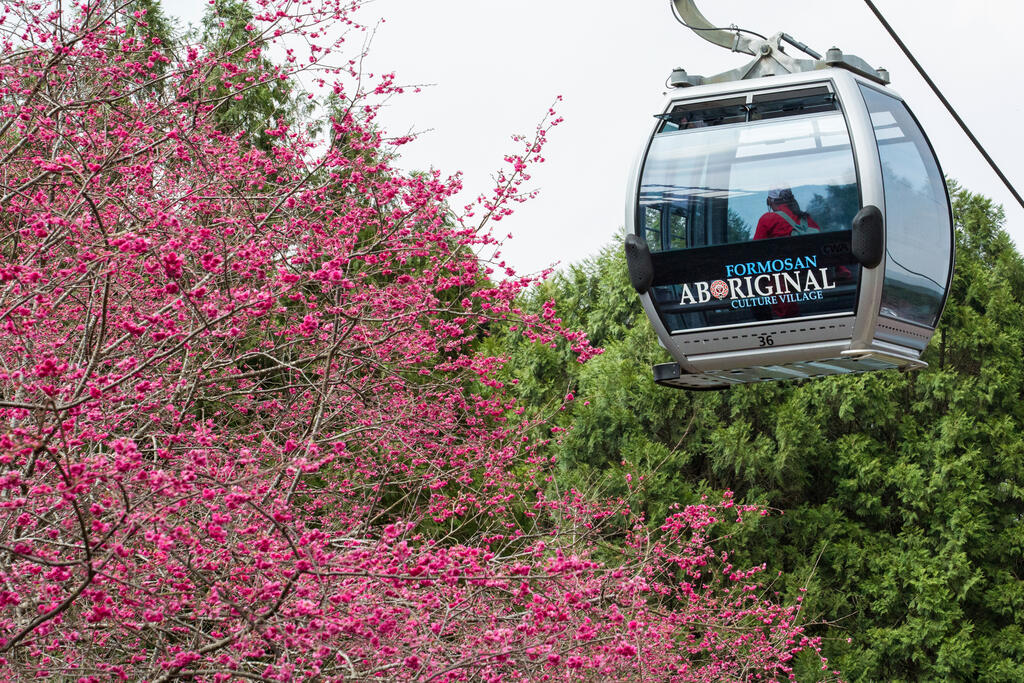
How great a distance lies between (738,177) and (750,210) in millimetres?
223

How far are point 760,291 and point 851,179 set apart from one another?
77 centimetres

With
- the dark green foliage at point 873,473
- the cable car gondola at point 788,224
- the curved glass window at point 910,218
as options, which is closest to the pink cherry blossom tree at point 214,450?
the cable car gondola at point 788,224

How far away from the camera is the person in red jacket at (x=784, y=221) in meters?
6.51

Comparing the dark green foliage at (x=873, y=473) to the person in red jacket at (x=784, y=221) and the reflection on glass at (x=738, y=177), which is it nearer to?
the reflection on glass at (x=738, y=177)

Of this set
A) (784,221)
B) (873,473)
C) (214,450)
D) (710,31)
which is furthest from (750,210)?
(873,473)

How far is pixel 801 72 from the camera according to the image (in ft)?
22.2

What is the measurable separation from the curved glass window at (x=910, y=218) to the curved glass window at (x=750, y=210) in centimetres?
28

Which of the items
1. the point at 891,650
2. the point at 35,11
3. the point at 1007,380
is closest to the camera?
the point at 35,11

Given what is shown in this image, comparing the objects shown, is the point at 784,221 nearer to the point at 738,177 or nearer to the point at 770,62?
the point at 738,177

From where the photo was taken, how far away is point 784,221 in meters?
6.53

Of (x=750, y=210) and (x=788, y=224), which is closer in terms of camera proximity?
(x=788, y=224)

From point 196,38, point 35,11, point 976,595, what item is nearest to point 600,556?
point 976,595

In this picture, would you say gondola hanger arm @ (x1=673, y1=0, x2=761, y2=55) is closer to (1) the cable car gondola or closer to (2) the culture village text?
(1) the cable car gondola

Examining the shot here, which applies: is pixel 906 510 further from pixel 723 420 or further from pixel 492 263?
pixel 492 263
